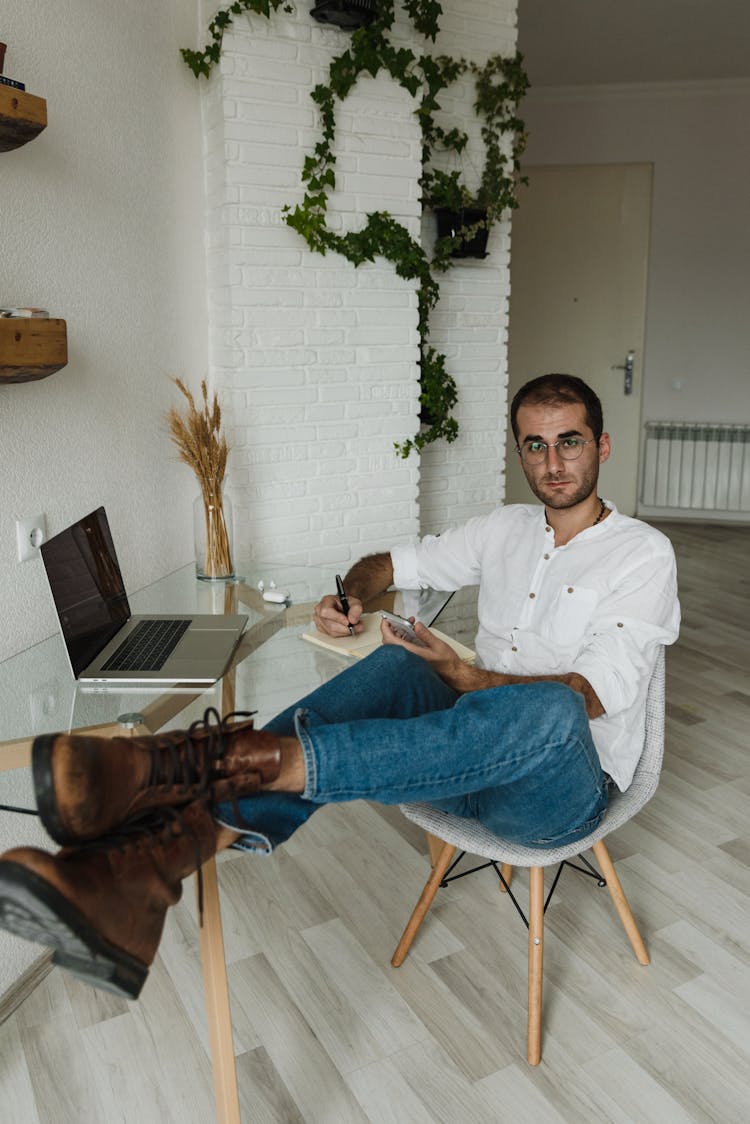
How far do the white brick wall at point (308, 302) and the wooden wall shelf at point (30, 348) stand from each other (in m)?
1.03

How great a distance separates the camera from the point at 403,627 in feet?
6.06

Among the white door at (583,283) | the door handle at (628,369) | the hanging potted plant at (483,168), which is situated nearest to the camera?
the hanging potted plant at (483,168)

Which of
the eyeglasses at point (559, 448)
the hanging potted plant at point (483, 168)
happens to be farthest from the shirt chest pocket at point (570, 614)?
the hanging potted plant at point (483, 168)

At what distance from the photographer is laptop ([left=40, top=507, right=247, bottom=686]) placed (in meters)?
1.61

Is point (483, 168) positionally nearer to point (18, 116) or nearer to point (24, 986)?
point (18, 116)

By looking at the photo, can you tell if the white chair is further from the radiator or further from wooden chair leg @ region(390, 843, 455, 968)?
the radiator

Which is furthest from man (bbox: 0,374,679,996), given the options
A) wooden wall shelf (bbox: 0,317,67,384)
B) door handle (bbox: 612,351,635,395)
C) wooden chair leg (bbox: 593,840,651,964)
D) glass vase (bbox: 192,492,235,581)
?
door handle (bbox: 612,351,635,395)

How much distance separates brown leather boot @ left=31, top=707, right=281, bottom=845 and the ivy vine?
192 centimetres

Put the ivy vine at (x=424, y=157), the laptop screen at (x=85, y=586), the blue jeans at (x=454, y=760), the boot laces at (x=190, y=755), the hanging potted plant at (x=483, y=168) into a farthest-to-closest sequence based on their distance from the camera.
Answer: the hanging potted plant at (x=483, y=168) < the ivy vine at (x=424, y=157) < the laptop screen at (x=85, y=586) < the blue jeans at (x=454, y=760) < the boot laces at (x=190, y=755)

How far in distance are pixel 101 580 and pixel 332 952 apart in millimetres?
933

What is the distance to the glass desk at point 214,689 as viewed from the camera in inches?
56.4

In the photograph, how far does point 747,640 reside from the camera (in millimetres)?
3904

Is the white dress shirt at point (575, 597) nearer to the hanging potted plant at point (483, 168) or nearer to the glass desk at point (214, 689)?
the glass desk at point (214, 689)

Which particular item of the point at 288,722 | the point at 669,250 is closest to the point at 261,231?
the point at 288,722
